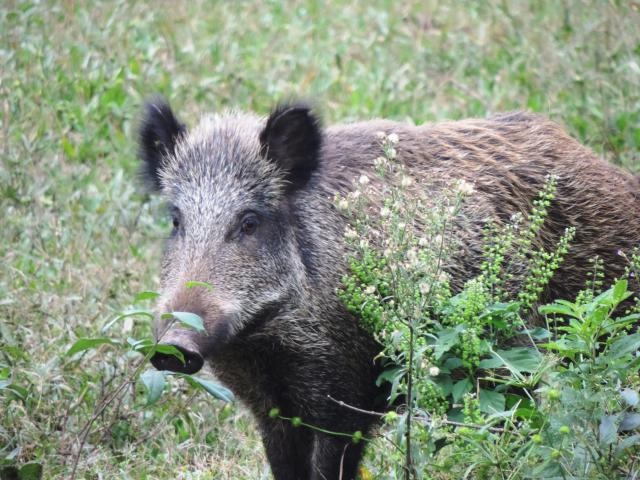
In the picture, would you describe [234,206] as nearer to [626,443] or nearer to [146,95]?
[626,443]

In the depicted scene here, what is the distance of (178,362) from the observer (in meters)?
4.18

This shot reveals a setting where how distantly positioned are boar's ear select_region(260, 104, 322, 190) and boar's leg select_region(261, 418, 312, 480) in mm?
1077

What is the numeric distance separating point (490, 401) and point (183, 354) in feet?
3.77

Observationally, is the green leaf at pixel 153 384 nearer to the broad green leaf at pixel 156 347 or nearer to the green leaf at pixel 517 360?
the broad green leaf at pixel 156 347

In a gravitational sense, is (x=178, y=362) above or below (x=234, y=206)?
below

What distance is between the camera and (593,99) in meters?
7.84

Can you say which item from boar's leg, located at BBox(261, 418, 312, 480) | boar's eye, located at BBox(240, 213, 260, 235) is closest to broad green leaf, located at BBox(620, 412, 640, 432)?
boar's leg, located at BBox(261, 418, 312, 480)

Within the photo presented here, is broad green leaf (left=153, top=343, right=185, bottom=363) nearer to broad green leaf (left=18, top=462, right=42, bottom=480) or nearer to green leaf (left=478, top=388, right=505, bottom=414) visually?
broad green leaf (left=18, top=462, right=42, bottom=480)

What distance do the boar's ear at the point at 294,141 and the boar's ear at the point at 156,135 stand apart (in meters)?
0.48

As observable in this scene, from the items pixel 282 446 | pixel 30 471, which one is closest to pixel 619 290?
pixel 282 446

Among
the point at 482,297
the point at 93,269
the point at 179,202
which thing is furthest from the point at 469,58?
the point at 482,297

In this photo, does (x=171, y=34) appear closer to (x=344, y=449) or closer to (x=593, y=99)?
(x=593, y=99)

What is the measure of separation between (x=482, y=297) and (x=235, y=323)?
3.53 ft

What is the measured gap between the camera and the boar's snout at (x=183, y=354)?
4.15m
